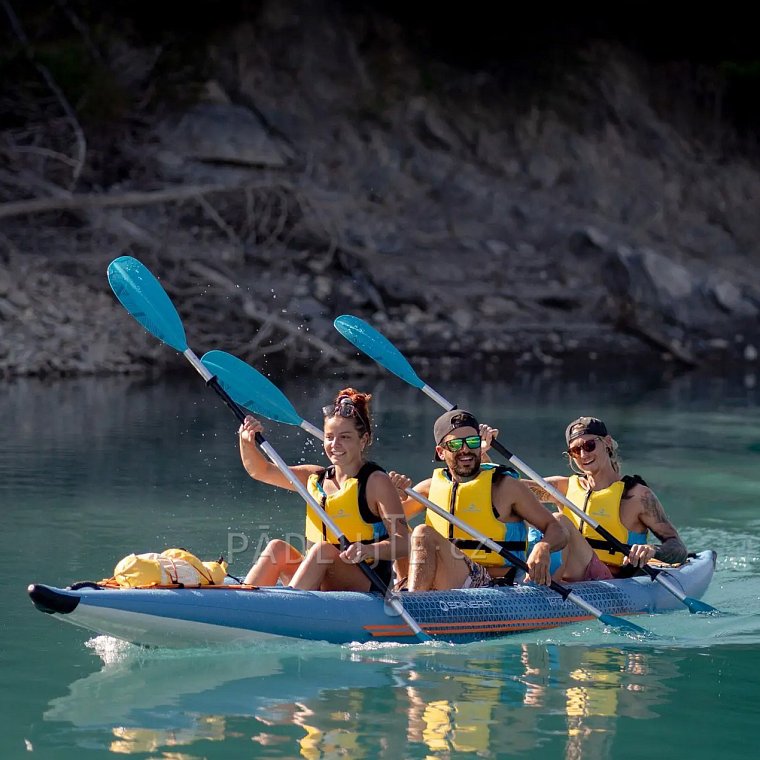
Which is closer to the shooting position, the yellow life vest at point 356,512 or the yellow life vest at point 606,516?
the yellow life vest at point 356,512

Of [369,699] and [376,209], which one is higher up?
[376,209]

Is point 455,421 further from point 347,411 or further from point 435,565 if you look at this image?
point 435,565

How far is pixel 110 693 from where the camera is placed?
200 inches

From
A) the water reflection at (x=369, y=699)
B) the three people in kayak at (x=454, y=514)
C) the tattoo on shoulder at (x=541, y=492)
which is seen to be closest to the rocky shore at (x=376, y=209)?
the tattoo on shoulder at (x=541, y=492)

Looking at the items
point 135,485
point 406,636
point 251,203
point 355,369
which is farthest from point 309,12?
point 406,636

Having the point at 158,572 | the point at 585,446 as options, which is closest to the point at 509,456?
the point at 585,446

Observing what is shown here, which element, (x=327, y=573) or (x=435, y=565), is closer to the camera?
(x=327, y=573)

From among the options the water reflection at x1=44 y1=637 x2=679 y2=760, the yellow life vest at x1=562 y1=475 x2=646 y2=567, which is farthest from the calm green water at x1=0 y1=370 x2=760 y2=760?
the yellow life vest at x1=562 y1=475 x2=646 y2=567

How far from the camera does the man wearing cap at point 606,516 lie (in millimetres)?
6344

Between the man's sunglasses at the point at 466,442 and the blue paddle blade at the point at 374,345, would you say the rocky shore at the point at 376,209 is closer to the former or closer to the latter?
the blue paddle blade at the point at 374,345

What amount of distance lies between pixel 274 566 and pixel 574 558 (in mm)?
1335

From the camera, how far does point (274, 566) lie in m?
5.86

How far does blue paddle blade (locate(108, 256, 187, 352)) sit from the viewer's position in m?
6.52

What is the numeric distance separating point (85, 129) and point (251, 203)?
2470 mm
